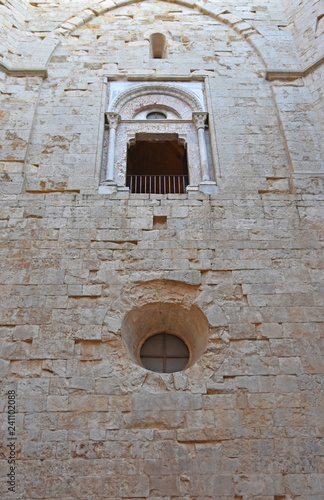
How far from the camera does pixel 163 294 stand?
553cm

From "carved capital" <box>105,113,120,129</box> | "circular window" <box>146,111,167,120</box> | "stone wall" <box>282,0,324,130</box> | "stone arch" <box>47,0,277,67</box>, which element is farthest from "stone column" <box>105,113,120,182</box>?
"stone wall" <box>282,0,324,130</box>

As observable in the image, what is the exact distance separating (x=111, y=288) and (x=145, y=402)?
4.85 ft

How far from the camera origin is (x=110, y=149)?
7.28 metres

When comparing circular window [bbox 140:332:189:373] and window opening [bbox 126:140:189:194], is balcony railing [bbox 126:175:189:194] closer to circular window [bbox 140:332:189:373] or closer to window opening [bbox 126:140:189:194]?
window opening [bbox 126:140:189:194]

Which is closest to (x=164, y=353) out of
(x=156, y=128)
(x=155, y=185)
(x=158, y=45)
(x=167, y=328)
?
(x=167, y=328)

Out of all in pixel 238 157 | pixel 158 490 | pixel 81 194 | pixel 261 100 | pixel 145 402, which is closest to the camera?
pixel 158 490

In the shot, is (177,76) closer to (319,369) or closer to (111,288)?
(111,288)

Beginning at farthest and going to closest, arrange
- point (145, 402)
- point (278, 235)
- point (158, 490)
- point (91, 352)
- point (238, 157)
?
point (238, 157) < point (278, 235) < point (91, 352) < point (145, 402) < point (158, 490)

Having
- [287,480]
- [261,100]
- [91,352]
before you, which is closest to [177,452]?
[287,480]

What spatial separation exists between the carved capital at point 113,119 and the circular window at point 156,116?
0.62 meters

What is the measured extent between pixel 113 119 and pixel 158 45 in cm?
285

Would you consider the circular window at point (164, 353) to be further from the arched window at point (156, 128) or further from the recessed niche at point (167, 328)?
Result: the arched window at point (156, 128)

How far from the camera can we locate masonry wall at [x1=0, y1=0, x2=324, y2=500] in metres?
4.36

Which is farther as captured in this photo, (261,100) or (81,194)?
(261,100)
